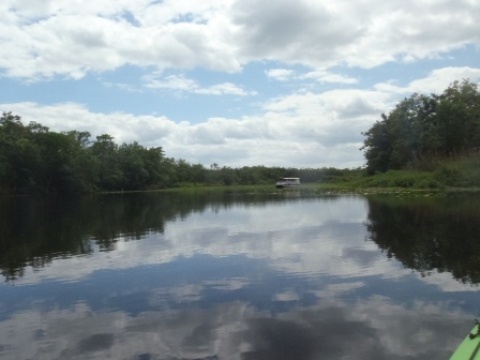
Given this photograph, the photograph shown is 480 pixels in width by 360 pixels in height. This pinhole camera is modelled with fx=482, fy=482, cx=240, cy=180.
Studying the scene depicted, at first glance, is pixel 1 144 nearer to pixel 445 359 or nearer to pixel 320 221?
pixel 320 221

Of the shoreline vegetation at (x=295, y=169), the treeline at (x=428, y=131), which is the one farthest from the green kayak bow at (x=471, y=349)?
the treeline at (x=428, y=131)

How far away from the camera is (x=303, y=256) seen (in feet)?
61.4

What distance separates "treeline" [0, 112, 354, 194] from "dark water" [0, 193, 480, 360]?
77.4 metres

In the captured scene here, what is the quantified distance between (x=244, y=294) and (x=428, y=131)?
221ft

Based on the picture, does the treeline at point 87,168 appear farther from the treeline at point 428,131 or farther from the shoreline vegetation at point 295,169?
the treeline at point 428,131

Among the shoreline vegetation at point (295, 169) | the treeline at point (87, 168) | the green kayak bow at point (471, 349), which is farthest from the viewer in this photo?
the treeline at point (87, 168)

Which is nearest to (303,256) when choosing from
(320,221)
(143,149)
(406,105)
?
(320,221)

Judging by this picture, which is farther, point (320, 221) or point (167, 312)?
point (320, 221)

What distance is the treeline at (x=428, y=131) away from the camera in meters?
69.0

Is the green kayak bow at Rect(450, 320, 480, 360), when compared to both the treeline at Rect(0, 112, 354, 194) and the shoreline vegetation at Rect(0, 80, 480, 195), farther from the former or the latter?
the treeline at Rect(0, 112, 354, 194)

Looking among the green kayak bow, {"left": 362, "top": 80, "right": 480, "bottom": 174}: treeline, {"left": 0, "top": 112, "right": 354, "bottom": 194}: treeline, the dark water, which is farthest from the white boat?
the green kayak bow

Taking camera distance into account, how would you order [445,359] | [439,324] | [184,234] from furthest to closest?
[184,234], [439,324], [445,359]

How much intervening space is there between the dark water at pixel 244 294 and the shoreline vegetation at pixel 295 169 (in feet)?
142

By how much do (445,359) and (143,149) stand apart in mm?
135025
